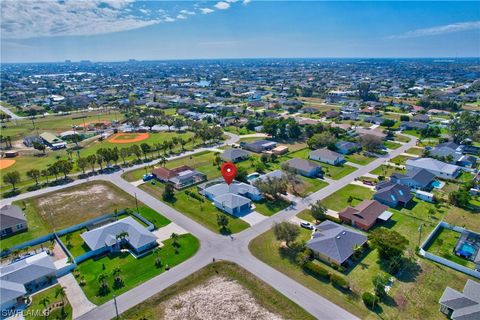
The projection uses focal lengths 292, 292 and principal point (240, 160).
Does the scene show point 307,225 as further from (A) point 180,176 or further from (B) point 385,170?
(B) point 385,170

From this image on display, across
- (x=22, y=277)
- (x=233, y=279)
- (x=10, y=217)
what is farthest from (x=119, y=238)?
(x=10, y=217)

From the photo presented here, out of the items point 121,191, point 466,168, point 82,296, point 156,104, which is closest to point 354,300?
point 82,296

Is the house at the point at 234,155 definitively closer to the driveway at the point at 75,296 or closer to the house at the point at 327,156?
the house at the point at 327,156

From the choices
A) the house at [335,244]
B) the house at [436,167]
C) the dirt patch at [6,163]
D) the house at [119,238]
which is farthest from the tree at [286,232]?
the dirt patch at [6,163]

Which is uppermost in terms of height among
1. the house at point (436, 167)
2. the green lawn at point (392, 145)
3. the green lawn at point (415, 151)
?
the house at point (436, 167)

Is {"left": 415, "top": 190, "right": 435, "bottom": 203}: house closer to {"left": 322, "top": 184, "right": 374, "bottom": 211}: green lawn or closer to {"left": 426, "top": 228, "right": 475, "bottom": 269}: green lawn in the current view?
{"left": 322, "top": 184, "right": 374, "bottom": 211}: green lawn

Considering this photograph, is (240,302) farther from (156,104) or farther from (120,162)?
(156,104)
